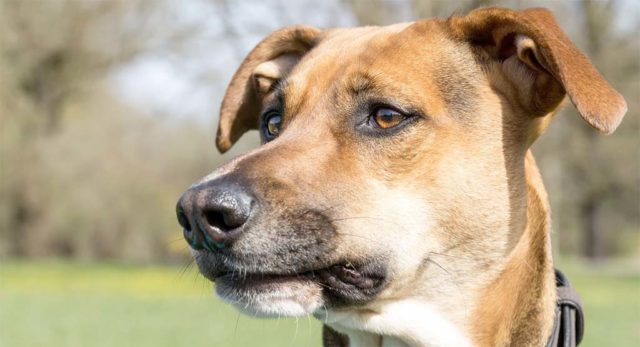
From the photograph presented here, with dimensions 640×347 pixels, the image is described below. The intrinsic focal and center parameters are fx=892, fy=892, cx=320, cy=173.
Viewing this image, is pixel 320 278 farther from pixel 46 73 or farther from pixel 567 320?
pixel 46 73

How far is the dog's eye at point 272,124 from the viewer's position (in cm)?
464

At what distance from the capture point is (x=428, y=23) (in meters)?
4.59

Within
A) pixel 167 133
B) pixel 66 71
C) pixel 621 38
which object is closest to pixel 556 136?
pixel 621 38

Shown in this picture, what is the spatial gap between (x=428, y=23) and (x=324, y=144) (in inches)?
38.6

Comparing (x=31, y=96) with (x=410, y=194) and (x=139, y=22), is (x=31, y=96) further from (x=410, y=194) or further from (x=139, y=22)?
(x=410, y=194)

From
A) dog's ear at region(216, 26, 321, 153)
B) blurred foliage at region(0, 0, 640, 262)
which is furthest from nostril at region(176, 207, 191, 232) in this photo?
blurred foliage at region(0, 0, 640, 262)

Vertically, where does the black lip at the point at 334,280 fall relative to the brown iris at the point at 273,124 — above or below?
below

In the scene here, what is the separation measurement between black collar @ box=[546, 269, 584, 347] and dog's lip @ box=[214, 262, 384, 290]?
906 mm

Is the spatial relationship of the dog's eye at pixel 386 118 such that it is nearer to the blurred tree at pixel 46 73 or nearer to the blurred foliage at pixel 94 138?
the blurred foliage at pixel 94 138

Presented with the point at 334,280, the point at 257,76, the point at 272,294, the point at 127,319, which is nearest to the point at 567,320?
the point at 334,280

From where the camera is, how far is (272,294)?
3.73 m

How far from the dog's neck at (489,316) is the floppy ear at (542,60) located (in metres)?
0.66

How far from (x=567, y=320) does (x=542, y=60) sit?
1.22 m

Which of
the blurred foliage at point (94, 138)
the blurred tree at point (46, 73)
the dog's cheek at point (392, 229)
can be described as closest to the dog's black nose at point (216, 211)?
the dog's cheek at point (392, 229)
